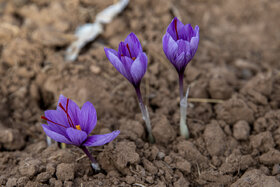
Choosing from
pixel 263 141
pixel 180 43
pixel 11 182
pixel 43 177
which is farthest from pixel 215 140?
pixel 11 182

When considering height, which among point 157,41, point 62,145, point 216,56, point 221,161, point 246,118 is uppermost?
point 157,41

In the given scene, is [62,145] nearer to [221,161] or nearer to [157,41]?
[221,161]

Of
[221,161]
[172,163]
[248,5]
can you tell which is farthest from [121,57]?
[248,5]

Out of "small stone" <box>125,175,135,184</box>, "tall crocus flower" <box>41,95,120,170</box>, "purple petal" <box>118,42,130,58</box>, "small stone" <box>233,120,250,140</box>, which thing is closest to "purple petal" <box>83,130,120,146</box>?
"tall crocus flower" <box>41,95,120,170</box>

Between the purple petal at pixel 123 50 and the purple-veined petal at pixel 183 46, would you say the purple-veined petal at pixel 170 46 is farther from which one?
the purple petal at pixel 123 50

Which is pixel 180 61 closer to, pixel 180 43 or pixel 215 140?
pixel 180 43

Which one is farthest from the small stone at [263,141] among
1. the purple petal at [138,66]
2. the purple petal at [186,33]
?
the purple petal at [138,66]
